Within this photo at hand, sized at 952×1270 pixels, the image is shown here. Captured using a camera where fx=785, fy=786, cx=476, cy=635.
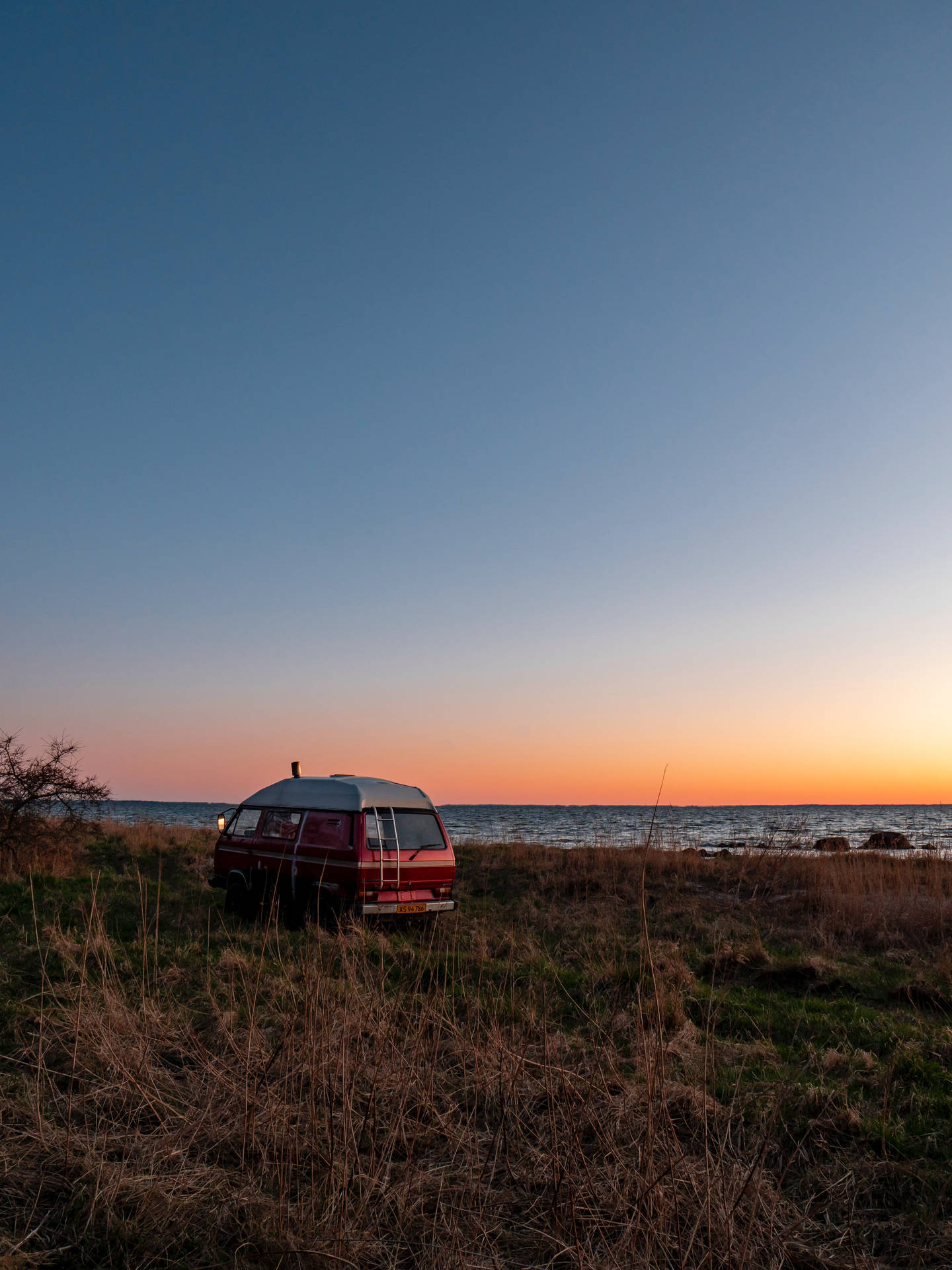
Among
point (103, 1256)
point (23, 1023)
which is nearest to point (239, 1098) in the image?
point (103, 1256)

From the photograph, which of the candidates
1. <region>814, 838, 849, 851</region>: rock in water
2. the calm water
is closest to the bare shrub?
the calm water

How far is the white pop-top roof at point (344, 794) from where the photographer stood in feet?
33.7

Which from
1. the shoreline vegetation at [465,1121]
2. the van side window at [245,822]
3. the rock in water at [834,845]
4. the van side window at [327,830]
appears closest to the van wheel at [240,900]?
the van side window at [245,822]

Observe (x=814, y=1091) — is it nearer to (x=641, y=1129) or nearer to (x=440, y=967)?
(x=641, y=1129)

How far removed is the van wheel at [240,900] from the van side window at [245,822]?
0.63 meters

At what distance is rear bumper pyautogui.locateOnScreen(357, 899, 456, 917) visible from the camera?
974cm

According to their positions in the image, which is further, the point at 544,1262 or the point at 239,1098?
the point at 239,1098

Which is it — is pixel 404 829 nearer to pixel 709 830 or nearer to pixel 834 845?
pixel 834 845

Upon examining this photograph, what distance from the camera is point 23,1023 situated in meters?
5.76

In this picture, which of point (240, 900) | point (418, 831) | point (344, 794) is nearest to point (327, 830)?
point (344, 794)

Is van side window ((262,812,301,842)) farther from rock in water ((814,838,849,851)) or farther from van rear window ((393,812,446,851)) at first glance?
rock in water ((814,838,849,851))

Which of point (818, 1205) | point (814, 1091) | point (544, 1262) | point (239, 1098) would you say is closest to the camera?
point (544, 1262)

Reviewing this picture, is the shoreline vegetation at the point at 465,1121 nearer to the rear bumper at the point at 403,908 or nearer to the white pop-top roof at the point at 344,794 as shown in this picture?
the rear bumper at the point at 403,908

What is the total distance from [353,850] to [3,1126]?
6.12 metres
